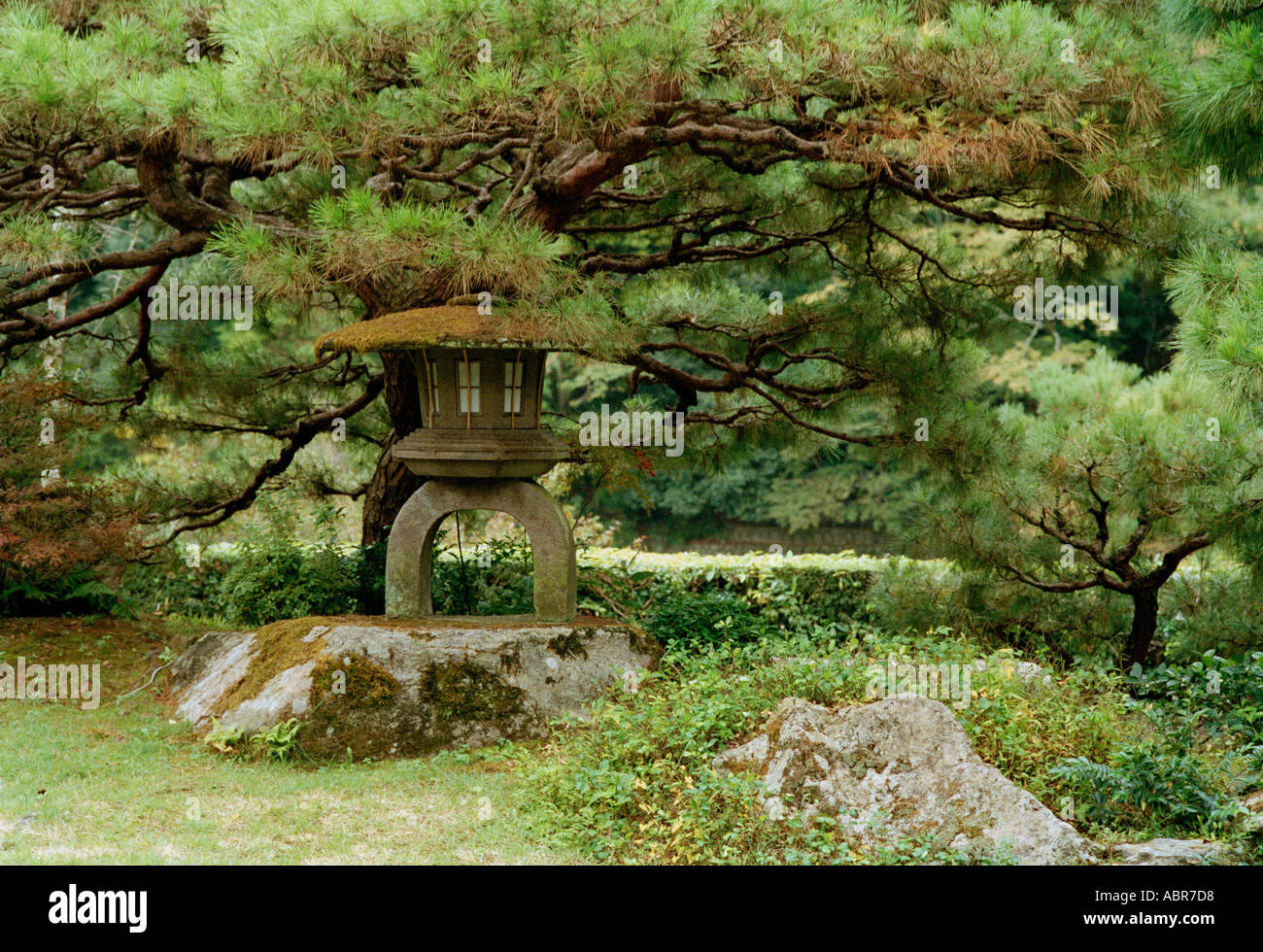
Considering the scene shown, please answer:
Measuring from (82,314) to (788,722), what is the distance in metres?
5.09

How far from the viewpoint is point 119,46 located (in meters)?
5.20

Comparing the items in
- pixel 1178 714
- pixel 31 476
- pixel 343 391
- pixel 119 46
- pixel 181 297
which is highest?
pixel 119 46

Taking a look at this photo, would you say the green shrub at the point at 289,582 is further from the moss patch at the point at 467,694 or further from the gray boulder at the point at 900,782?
the gray boulder at the point at 900,782

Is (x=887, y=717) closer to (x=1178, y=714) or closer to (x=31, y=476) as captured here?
(x=1178, y=714)

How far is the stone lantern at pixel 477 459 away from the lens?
5.98 m

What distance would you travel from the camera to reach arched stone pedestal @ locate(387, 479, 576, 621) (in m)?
6.11

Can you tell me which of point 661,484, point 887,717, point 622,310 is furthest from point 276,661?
point 661,484
